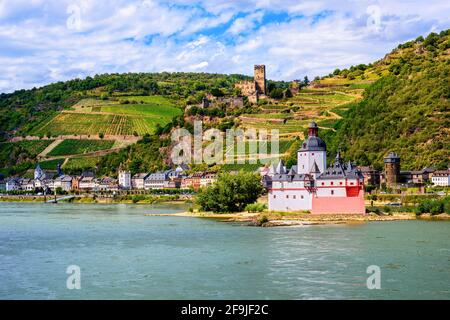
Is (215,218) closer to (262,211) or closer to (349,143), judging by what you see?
(262,211)

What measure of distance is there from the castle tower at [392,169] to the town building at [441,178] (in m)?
3.38

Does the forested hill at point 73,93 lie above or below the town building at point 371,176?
above

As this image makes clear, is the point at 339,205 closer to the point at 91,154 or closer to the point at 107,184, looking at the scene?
the point at 107,184

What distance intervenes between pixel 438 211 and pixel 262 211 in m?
12.4

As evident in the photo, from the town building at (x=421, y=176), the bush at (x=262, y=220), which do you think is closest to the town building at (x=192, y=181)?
the town building at (x=421, y=176)

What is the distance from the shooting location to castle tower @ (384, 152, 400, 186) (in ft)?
232

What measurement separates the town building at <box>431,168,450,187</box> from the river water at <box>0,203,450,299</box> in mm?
24121

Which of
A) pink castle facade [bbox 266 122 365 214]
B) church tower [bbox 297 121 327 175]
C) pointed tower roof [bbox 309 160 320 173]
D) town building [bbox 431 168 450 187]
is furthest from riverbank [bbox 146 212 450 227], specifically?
town building [bbox 431 168 450 187]

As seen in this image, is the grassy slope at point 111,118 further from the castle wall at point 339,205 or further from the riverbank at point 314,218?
the castle wall at point 339,205

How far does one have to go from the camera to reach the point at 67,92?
511 feet

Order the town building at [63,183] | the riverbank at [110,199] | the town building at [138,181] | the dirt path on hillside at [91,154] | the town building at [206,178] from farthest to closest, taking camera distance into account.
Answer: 1. the dirt path on hillside at [91,154]
2. the town building at [63,183]
3. the town building at [138,181]
4. the town building at [206,178]
5. the riverbank at [110,199]

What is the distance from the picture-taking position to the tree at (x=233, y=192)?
186 ft

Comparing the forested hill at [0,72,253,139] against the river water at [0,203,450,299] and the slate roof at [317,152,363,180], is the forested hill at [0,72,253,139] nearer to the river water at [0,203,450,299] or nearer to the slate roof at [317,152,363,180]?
the slate roof at [317,152,363,180]
